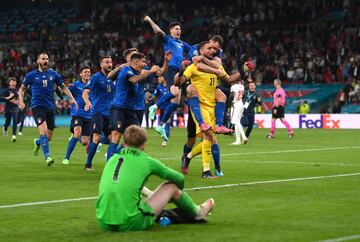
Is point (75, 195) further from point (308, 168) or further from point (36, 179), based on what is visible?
point (308, 168)

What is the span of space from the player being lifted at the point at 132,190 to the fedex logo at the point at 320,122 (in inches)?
1395

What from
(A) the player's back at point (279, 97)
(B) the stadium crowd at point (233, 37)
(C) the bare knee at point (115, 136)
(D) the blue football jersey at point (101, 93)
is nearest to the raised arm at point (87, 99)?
(D) the blue football jersey at point (101, 93)

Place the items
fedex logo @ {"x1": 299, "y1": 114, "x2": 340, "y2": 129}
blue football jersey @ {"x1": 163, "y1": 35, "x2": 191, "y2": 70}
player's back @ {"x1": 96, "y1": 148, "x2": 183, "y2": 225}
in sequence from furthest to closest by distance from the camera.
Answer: fedex logo @ {"x1": 299, "y1": 114, "x2": 340, "y2": 129}, blue football jersey @ {"x1": 163, "y1": 35, "x2": 191, "y2": 70}, player's back @ {"x1": 96, "y1": 148, "x2": 183, "y2": 225}

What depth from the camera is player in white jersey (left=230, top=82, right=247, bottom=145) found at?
2988 centimetres

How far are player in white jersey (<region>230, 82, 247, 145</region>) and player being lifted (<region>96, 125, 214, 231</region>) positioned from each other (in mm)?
20089

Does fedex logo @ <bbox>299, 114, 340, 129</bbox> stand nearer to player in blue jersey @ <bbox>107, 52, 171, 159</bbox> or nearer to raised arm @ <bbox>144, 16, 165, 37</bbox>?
raised arm @ <bbox>144, 16, 165, 37</bbox>

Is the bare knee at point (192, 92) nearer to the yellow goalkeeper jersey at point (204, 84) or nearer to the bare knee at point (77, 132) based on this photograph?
the yellow goalkeeper jersey at point (204, 84)

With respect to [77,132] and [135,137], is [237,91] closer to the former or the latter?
[77,132]

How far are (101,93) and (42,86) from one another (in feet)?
5.43

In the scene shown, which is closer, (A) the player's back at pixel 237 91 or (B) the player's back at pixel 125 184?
(B) the player's back at pixel 125 184

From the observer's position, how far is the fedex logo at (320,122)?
44.5 meters

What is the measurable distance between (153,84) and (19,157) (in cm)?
2664

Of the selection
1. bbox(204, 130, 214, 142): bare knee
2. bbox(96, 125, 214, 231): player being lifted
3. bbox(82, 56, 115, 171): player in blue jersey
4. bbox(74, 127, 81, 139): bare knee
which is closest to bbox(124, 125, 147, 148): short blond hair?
bbox(96, 125, 214, 231): player being lifted

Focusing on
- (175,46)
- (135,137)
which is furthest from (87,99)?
(135,137)
